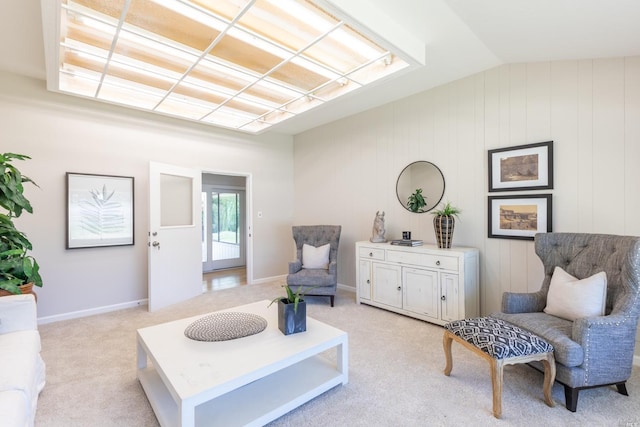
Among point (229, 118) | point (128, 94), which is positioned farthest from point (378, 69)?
A: point (128, 94)

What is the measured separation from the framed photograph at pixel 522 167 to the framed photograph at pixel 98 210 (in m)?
4.41

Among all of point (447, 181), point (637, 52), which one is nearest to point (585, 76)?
point (637, 52)

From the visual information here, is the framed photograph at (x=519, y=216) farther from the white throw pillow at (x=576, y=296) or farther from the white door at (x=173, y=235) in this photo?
the white door at (x=173, y=235)

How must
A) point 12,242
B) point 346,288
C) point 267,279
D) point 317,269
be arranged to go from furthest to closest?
point 267,279 → point 346,288 → point 317,269 → point 12,242

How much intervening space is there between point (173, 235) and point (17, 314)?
210cm

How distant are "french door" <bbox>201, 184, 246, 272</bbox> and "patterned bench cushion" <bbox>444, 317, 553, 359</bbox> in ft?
17.9

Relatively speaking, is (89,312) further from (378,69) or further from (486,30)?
(486,30)

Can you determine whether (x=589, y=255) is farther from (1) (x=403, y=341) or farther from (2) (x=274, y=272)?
(2) (x=274, y=272)

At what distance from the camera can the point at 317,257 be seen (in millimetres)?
4297

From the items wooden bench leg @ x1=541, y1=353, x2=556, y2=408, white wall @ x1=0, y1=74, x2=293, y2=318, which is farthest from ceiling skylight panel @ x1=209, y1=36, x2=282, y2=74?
wooden bench leg @ x1=541, y1=353, x2=556, y2=408

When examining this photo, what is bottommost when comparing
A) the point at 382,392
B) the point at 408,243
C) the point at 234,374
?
the point at 382,392

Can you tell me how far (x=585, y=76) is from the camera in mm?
2600

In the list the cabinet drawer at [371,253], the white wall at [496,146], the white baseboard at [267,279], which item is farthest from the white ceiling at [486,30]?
the white baseboard at [267,279]

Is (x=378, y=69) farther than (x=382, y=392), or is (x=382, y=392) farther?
(x=378, y=69)
